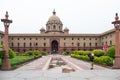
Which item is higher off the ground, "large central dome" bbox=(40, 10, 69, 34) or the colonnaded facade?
"large central dome" bbox=(40, 10, 69, 34)

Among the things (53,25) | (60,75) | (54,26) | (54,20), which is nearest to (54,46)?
(54,26)

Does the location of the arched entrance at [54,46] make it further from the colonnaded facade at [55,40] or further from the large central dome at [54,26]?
the large central dome at [54,26]

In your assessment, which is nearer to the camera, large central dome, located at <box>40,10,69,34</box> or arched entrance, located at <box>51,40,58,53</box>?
arched entrance, located at <box>51,40,58,53</box>

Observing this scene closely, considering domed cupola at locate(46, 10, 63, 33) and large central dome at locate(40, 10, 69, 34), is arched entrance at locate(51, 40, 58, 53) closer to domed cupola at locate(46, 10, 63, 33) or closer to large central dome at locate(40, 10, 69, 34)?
large central dome at locate(40, 10, 69, 34)

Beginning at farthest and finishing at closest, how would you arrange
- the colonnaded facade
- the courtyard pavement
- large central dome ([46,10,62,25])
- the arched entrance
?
large central dome ([46,10,62,25]) → the arched entrance → the colonnaded facade → the courtyard pavement

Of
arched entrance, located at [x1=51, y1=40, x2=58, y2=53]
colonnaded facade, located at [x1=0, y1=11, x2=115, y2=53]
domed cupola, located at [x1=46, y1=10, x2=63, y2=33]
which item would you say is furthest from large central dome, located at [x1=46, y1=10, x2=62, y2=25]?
arched entrance, located at [x1=51, y1=40, x2=58, y2=53]

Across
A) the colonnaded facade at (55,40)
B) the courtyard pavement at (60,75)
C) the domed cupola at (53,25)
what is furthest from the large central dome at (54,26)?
the courtyard pavement at (60,75)

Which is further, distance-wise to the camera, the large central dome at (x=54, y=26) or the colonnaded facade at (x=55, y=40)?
the large central dome at (x=54, y=26)

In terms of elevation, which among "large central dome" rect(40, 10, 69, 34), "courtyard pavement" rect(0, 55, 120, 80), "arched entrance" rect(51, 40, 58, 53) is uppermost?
"large central dome" rect(40, 10, 69, 34)

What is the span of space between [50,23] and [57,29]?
11.6ft

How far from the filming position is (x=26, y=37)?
252 feet

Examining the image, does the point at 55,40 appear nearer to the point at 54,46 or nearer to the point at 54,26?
the point at 54,46

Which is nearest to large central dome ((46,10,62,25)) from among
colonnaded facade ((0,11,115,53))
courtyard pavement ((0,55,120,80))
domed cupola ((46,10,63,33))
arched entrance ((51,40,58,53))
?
domed cupola ((46,10,63,33))

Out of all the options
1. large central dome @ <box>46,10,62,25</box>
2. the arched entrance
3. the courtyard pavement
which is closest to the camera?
the courtyard pavement
